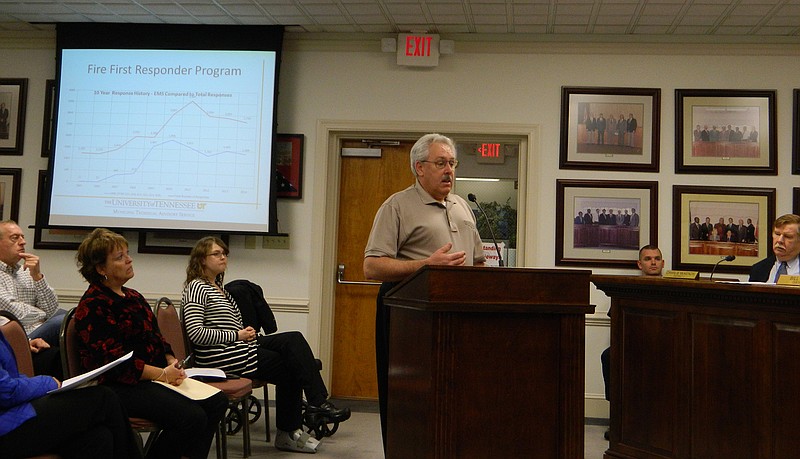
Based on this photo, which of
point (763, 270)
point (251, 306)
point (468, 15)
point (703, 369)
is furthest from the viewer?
point (468, 15)

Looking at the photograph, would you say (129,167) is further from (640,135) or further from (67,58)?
(640,135)

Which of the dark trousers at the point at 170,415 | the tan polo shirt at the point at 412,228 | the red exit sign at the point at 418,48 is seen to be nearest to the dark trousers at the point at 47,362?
the dark trousers at the point at 170,415

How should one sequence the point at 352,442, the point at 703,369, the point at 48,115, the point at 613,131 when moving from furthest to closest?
the point at 48,115, the point at 613,131, the point at 352,442, the point at 703,369

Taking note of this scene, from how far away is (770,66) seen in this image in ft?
17.6

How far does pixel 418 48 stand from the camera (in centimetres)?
547

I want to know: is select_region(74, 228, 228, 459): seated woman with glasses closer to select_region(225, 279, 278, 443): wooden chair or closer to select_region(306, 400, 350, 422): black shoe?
select_region(306, 400, 350, 422): black shoe

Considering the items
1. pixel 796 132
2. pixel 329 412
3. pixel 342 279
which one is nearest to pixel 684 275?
pixel 329 412

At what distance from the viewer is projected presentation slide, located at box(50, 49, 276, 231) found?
5480 mm

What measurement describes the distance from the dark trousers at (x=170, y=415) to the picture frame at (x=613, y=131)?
340 cm

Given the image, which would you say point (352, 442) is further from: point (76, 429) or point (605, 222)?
point (605, 222)

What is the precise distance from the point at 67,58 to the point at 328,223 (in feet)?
7.58

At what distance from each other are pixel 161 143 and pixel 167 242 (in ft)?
2.43

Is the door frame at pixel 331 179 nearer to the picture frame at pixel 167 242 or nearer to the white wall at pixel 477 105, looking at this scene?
the white wall at pixel 477 105

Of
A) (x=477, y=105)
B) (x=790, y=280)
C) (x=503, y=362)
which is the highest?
(x=477, y=105)
